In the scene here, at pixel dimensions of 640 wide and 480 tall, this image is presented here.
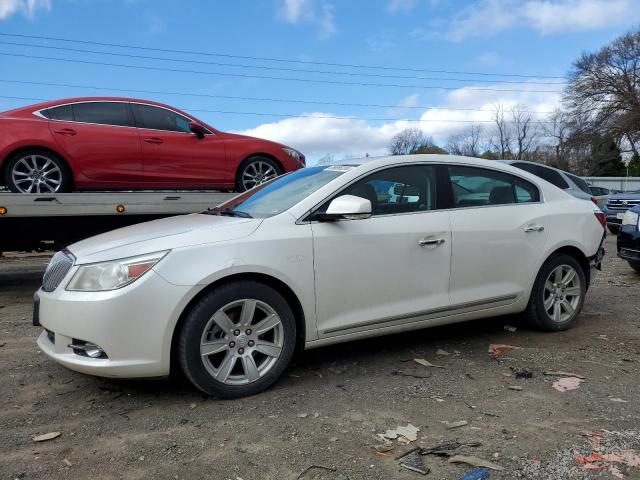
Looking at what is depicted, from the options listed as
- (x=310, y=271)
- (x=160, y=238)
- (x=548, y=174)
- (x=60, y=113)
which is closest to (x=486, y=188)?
(x=310, y=271)

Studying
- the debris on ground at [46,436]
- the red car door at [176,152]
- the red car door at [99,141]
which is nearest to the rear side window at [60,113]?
the red car door at [99,141]

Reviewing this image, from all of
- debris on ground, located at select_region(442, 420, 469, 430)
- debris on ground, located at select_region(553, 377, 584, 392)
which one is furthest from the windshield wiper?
debris on ground, located at select_region(553, 377, 584, 392)

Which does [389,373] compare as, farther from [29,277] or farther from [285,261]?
[29,277]

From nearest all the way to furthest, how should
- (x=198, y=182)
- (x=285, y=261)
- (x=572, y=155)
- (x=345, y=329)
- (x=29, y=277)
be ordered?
1. (x=285, y=261)
2. (x=345, y=329)
3. (x=198, y=182)
4. (x=29, y=277)
5. (x=572, y=155)

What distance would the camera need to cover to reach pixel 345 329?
377 cm

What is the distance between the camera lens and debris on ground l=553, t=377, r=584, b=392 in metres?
3.62

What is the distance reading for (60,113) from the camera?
6191 mm

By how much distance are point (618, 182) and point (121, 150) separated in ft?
144

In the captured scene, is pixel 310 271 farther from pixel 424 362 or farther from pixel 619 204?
pixel 619 204

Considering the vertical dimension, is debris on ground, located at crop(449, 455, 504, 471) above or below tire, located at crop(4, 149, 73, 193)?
below

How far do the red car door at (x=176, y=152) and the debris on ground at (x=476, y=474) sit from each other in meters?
5.11

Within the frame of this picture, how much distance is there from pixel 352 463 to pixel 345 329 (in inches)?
46.8

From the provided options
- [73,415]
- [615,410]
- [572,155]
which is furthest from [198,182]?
[572,155]

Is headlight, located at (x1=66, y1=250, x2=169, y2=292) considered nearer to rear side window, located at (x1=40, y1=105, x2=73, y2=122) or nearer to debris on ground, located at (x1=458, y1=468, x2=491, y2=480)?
debris on ground, located at (x1=458, y1=468, x2=491, y2=480)
